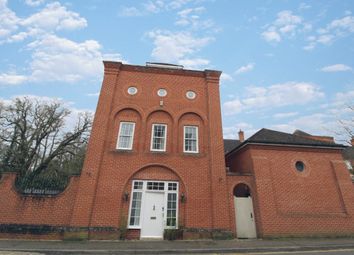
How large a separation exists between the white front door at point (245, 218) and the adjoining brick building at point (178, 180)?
2.1 inches

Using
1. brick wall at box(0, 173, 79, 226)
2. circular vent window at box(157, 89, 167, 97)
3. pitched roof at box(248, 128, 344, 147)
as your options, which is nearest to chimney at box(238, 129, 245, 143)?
pitched roof at box(248, 128, 344, 147)

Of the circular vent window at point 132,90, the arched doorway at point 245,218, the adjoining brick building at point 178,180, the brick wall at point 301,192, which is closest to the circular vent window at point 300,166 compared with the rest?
the adjoining brick building at point 178,180

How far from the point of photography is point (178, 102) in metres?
14.4

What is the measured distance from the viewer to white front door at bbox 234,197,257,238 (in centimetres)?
1192

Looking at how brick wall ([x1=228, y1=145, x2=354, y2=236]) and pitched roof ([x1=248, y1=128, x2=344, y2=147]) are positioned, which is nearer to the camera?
brick wall ([x1=228, y1=145, x2=354, y2=236])

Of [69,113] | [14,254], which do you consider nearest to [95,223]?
[14,254]

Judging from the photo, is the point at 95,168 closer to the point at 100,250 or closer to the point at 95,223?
the point at 95,223

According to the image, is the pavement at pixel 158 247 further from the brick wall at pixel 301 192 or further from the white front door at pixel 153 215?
the brick wall at pixel 301 192

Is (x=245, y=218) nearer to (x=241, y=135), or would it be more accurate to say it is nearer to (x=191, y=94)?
(x=191, y=94)

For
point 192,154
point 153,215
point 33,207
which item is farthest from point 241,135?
point 33,207

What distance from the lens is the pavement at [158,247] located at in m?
8.52

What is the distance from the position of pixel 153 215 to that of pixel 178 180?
7.88 ft

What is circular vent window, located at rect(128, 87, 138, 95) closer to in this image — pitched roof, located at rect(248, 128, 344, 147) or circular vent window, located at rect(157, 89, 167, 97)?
circular vent window, located at rect(157, 89, 167, 97)

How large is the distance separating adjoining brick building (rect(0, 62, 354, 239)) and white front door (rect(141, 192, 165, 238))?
5cm
